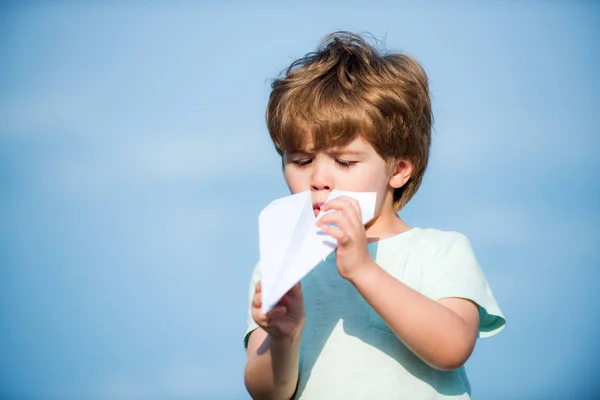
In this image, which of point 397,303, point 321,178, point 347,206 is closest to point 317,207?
point 321,178

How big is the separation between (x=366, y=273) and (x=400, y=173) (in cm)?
66

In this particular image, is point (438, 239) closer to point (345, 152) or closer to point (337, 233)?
point (345, 152)

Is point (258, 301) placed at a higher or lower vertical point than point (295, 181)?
lower

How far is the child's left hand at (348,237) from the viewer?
66.2 inches

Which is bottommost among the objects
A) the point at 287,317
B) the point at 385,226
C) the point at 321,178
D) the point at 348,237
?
the point at 287,317

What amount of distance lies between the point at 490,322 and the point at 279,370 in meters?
0.63

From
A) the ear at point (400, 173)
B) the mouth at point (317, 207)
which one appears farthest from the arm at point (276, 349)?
the ear at point (400, 173)

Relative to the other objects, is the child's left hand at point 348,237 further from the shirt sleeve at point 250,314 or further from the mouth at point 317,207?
the shirt sleeve at point 250,314

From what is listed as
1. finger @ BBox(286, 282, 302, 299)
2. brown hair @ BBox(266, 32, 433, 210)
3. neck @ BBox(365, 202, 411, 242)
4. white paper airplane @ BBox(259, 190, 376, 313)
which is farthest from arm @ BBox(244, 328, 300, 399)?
brown hair @ BBox(266, 32, 433, 210)

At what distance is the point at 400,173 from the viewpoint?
229cm

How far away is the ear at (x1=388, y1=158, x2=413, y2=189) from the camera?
7.40ft

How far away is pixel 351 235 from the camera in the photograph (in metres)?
1.68

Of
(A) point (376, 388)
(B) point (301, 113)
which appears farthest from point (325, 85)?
(A) point (376, 388)

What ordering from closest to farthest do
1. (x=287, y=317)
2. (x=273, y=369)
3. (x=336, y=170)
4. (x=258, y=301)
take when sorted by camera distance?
(x=258, y=301)
(x=287, y=317)
(x=273, y=369)
(x=336, y=170)
